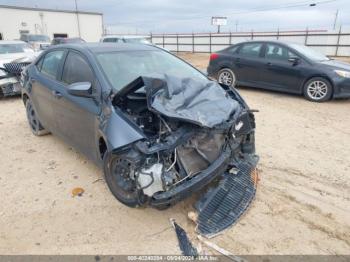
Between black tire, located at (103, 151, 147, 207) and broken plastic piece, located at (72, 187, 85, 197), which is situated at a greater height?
black tire, located at (103, 151, 147, 207)

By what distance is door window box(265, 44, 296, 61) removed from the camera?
7.84 m

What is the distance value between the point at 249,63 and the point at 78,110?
6.12m

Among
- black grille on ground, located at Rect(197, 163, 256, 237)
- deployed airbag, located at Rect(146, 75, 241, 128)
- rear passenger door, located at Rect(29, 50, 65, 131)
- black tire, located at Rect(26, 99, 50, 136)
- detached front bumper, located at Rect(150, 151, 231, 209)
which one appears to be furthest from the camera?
black tire, located at Rect(26, 99, 50, 136)

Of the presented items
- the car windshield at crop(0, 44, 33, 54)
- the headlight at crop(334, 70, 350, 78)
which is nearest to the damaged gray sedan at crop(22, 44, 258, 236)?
the headlight at crop(334, 70, 350, 78)

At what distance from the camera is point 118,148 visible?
9.20 feet

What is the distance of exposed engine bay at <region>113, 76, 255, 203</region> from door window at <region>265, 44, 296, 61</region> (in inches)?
207

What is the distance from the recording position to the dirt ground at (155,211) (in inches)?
106

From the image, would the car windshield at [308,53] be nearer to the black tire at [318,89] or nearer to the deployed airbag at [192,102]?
the black tire at [318,89]

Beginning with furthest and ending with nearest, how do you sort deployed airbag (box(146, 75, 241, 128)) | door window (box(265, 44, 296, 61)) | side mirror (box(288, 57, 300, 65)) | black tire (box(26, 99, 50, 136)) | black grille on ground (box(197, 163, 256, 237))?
1. door window (box(265, 44, 296, 61))
2. side mirror (box(288, 57, 300, 65))
3. black tire (box(26, 99, 50, 136))
4. black grille on ground (box(197, 163, 256, 237))
5. deployed airbag (box(146, 75, 241, 128))

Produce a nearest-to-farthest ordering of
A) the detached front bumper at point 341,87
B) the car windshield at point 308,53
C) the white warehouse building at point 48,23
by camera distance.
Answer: the detached front bumper at point 341,87 → the car windshield at point 308,53 → the white warehouse building at point 48,23

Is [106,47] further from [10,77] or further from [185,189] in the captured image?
[10,77]

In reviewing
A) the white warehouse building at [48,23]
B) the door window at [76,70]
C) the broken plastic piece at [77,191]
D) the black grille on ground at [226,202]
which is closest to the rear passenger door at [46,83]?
the door window at [76,70]

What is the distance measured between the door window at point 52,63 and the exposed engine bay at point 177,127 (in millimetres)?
1698

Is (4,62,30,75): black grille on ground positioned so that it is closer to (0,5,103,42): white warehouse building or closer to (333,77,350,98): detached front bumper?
(333,77,350,98): detached front bumper
